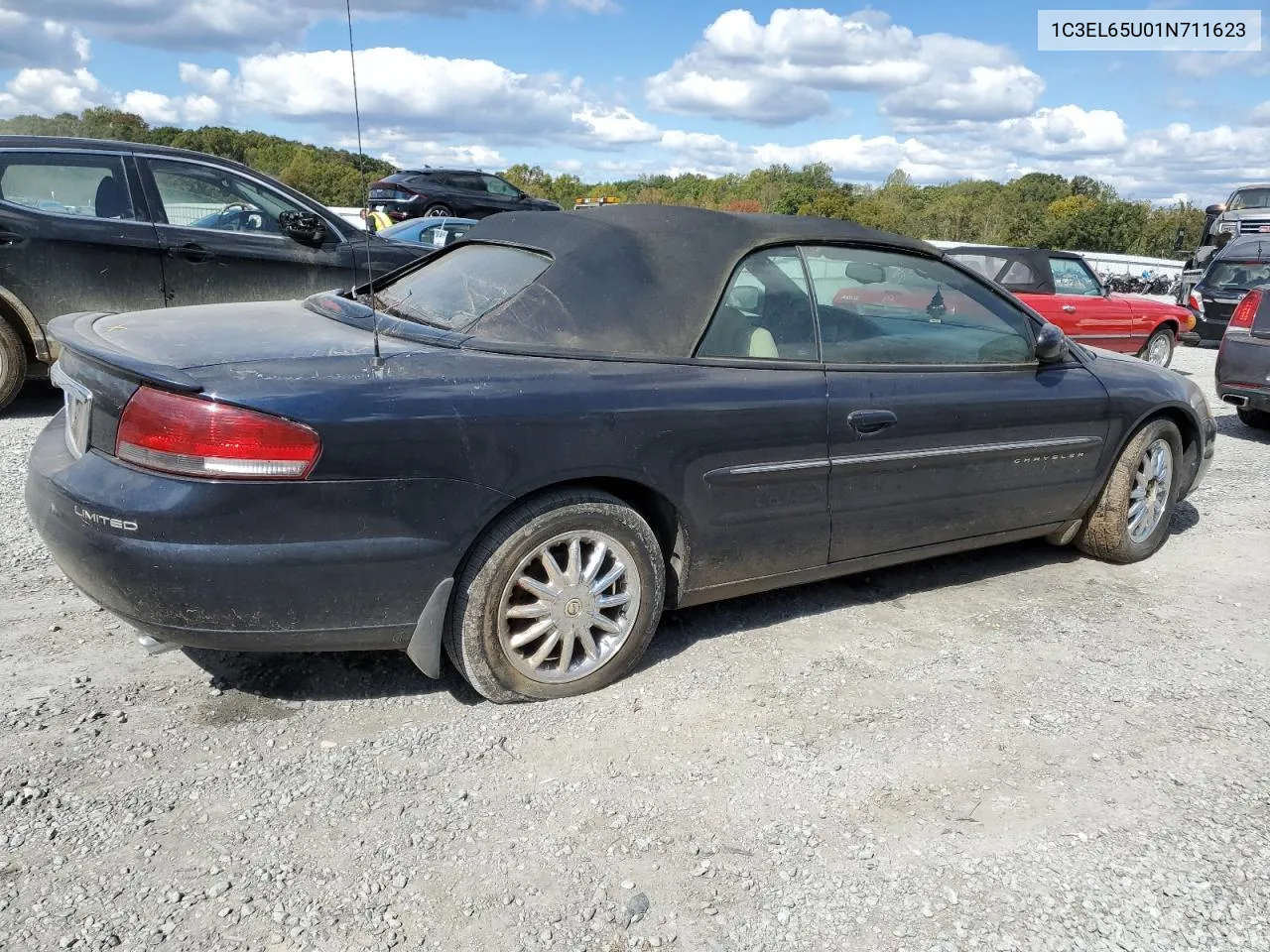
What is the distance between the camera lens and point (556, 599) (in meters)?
3.19

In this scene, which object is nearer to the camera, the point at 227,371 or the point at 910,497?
the point at 227,371

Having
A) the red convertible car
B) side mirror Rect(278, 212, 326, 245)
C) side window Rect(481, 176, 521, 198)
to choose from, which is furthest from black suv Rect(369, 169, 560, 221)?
side mirror Rect(278, 212, 326, 245)

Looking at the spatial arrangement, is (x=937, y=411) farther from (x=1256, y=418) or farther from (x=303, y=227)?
(x=1256, y=418)

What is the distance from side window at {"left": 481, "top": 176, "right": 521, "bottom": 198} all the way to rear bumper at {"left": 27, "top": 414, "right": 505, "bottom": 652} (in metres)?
21.1

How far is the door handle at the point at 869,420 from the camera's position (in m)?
3.71

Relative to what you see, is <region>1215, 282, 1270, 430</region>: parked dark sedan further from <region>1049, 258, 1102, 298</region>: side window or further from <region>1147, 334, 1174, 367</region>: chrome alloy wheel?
<region>1147, 334, 1174, 367</region>: chrome alloy wheel

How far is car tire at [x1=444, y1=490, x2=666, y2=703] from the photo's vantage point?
120 inches

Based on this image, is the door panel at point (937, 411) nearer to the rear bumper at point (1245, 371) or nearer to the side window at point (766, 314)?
the side window at point (766, 314)

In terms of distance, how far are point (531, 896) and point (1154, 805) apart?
175cm

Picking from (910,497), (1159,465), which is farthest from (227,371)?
(1159,465)

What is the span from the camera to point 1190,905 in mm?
2447

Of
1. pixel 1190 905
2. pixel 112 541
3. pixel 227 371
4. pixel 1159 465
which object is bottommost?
pixel 1190 905

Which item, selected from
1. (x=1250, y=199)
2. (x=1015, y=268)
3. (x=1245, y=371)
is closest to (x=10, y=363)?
(x=1015, y=268)

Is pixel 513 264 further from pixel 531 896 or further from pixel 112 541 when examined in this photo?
pixel 531 896
